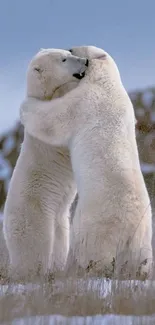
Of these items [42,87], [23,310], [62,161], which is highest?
[42,87]

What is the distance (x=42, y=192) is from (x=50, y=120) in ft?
2.50

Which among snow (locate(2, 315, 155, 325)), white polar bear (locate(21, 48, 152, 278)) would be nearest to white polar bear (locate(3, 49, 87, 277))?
white polar bear (locate(21, 48, 152, 278))

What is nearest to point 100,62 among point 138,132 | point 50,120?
point 50,120

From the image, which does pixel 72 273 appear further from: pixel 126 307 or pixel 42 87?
pixel 42 87

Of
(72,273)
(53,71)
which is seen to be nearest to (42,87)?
(53,71)

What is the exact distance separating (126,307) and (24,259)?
254cm

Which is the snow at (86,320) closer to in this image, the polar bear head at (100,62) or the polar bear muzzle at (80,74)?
the polar bear head at (100,62)

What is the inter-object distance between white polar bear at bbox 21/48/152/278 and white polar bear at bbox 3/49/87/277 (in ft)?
1.70

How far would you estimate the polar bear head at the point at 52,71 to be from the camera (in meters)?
7.95

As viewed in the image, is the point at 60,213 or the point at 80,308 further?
the point at 60,213

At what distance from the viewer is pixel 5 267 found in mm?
7586

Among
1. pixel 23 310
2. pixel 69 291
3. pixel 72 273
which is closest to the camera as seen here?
pixel 23 310

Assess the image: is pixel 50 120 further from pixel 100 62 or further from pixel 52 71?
pixel 100 62

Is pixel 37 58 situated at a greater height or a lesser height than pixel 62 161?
greater
